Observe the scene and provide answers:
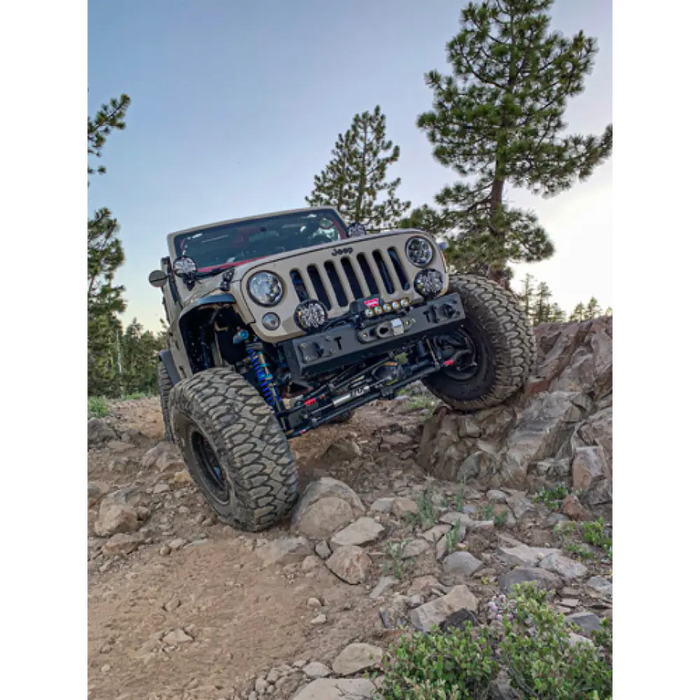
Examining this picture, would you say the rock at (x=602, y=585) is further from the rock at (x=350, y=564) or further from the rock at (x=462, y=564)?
the rock at (x=350, y=564)

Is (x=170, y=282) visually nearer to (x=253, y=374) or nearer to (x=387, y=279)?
(x=253, y=374)

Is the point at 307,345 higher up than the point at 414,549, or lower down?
higher up

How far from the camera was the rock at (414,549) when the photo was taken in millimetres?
2913

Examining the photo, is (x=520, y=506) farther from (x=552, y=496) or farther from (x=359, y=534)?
(x=359, y=534)

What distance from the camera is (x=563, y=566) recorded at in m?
2.57

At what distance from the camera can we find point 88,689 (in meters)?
2.13

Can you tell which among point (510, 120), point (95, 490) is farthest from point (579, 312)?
point (95, 490)

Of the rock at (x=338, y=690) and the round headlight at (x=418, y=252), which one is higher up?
the round headlight at (x=418, y=252)

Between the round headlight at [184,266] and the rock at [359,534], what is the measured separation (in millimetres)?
2804

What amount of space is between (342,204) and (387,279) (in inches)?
776

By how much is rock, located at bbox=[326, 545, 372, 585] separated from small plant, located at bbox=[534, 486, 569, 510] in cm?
137

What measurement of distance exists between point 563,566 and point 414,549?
2.73ft

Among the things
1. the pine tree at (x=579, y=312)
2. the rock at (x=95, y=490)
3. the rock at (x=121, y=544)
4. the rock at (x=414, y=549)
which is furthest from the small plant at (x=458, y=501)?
the pine tree at (x=579, y=312)
